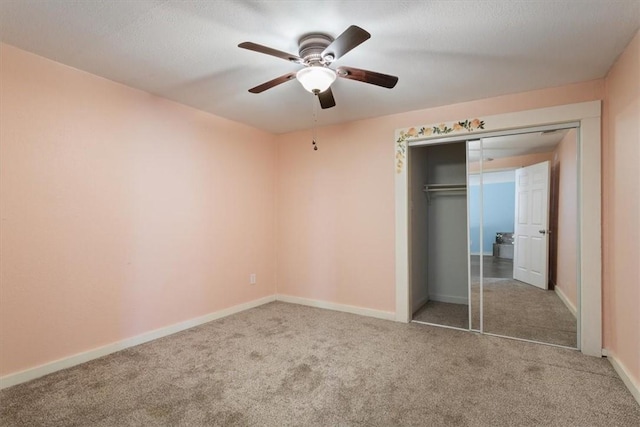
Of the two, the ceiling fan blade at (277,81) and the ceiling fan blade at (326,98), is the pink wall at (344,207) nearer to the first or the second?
the ceiling fan blade at (326,98)

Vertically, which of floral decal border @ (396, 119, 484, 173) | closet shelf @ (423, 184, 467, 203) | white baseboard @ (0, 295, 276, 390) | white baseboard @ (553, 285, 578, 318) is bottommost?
white baseboard @ (0, 295, 276, 390)

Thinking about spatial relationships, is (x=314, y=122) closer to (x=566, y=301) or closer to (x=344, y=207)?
(x=344, y=207)

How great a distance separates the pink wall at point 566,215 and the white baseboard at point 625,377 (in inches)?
19.3

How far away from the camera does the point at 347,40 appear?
1.73 metres

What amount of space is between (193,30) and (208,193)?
2004mm

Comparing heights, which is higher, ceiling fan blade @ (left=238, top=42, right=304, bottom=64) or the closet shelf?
ceiling fan blade @ (left=238, top=42, right=304, bottom=64)

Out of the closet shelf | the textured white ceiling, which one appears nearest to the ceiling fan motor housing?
the textured white ceiling

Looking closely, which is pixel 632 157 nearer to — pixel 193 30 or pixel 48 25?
pixel 193 30

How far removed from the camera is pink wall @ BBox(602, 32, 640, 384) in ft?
6.94

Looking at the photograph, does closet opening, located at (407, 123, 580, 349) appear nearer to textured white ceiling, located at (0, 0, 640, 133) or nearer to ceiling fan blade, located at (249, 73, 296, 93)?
textured white ceiling, located at (0, 0, 640, 133)

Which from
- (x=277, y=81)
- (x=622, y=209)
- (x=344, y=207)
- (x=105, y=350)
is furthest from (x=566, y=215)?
(x=105, y=350)

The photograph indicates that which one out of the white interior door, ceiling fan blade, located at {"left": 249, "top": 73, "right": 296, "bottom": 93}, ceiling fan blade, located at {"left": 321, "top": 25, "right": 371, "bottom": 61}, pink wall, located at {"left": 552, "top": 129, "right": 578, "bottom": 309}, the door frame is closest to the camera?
ceiling fan blade, located at {"left": 321, "top": 25, "right": 371, "bottom": 61}

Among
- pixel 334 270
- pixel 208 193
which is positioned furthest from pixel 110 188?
pixel 334 270

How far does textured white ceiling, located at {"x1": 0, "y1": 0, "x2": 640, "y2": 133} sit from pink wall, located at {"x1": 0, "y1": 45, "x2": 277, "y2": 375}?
32 cm
